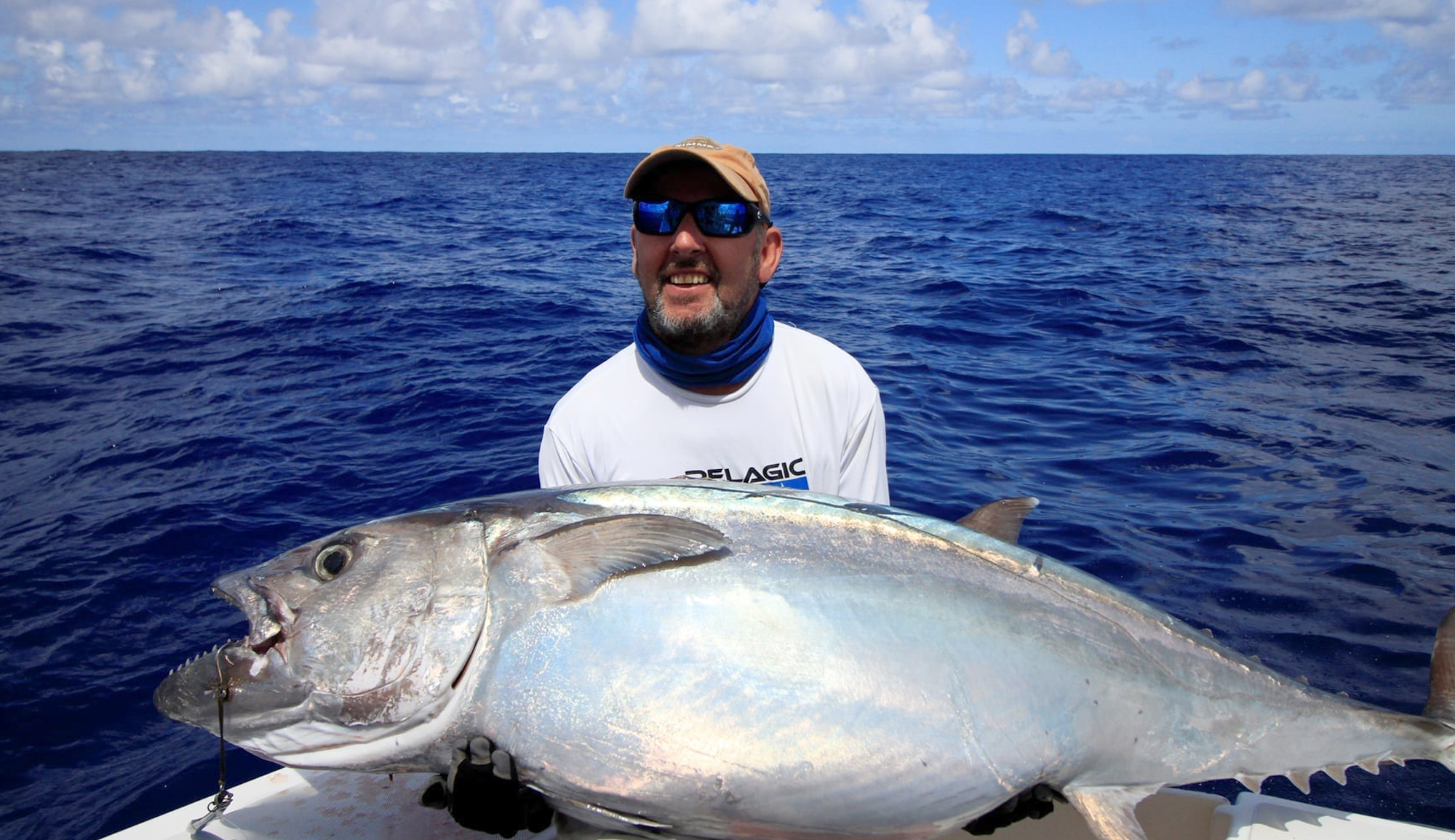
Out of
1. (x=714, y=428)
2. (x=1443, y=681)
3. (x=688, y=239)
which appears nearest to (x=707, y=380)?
(x=714, y=428)

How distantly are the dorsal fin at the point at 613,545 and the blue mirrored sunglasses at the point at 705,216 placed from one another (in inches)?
46.7

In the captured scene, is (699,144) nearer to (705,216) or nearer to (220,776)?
(705,216)

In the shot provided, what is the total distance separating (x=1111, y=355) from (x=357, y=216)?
2408cm

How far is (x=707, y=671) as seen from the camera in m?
1.65

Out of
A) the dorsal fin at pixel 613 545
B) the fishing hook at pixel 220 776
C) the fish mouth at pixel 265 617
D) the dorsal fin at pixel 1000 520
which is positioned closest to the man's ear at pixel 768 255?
the dorsal fin at pixel 1000 520

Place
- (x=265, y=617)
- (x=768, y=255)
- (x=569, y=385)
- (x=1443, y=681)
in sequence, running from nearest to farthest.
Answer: (x=265, y=617) → (x=1443, y=681) → (x=768, y=255) → (x=569, y=385)

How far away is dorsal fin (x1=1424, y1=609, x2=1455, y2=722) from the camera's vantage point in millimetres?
2014

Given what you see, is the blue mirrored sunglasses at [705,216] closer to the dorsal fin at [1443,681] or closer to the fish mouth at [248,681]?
the fish mouth at [248,681]

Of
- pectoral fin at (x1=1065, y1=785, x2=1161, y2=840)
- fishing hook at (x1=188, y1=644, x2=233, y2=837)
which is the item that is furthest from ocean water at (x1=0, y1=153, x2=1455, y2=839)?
pectoral fin at (x1=1065, y1=785, x2=1161, y2=840)

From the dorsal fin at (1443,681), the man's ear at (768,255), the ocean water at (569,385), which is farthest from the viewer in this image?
the ocean water at (569,385)

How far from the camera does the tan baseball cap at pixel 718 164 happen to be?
8.39ft

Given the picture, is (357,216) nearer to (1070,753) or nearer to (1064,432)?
(1064,432)

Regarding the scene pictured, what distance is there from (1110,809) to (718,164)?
6.25 feet

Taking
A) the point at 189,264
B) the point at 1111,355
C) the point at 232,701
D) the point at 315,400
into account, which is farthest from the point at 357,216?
the point at 232,701
